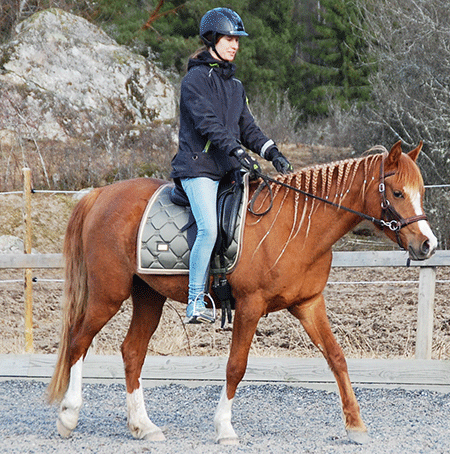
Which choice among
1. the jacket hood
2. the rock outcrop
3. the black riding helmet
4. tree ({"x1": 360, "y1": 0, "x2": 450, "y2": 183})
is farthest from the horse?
the rock outcrop

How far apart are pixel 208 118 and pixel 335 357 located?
5.32 feet

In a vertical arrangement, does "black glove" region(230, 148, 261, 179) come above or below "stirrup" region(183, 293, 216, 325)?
above

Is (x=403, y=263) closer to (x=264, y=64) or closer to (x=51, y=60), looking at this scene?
(x=51, y=60)

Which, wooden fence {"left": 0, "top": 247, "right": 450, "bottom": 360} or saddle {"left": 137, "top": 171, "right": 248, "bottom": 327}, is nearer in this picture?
saddle {"left": 137, "top": 171, "right": 248, "bottom": 327}

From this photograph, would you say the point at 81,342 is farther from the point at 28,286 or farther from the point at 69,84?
the point at 69,84

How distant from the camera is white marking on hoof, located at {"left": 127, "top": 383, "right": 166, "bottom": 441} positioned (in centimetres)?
427

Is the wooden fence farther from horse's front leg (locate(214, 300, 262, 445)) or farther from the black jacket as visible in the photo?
horse's front leg (locate(214, 300, 262, 445))

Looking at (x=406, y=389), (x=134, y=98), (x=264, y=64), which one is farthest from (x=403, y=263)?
(x=264, y=64)

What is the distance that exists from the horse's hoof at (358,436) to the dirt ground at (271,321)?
175cm

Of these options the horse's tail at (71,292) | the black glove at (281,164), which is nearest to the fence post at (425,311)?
the black glove at (281,164)

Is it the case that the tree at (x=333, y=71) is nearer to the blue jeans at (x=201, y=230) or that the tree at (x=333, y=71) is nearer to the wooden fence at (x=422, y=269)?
the wooden fence at (x=422, y=269)

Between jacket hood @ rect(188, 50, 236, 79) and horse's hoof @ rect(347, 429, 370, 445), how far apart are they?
2301mm

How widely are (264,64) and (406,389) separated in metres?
18.3

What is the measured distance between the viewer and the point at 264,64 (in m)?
22.5
